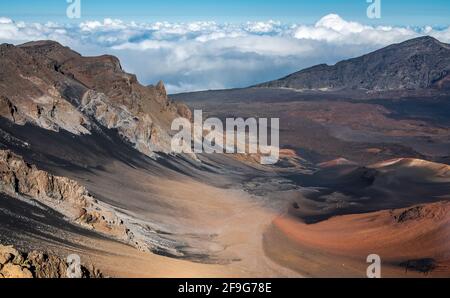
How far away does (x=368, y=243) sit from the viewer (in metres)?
31.0

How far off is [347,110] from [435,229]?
11479 cm

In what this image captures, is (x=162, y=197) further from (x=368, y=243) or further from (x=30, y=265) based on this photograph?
(x=30, y=265)

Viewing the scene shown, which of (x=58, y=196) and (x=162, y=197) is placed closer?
(x=58, y=196)

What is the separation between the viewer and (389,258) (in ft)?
92.5

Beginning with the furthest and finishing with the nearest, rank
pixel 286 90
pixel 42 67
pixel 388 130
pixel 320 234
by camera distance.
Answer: pixel 286 90
pixel 388 130
pixel 42 67
pixel 320 234

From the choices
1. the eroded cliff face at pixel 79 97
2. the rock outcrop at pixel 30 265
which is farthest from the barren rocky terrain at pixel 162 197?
the eroded cliff face at pixel 79 97

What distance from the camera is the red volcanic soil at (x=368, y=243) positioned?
2619 cm

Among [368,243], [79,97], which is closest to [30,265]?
[368,243]

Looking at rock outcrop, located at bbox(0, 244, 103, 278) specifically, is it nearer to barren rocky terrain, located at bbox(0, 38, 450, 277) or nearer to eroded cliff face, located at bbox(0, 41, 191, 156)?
barren rocky terrain, located at bbox(0, 38, 450, 277)

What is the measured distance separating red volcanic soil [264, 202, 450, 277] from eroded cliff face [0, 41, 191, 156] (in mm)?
20134

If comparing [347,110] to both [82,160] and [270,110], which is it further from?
[82,160]

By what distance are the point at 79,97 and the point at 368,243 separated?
32987 mm

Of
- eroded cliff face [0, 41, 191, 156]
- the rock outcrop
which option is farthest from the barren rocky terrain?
eroded cliff face [0, 41, 191, 156]
